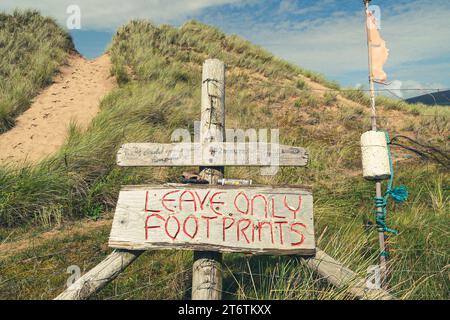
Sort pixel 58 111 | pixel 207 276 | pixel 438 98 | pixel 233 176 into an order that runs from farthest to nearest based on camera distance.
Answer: pixel 58 111
pixel 438 98
pixel 233 176
pixel 207 276

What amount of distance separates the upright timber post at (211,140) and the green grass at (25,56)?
6.73m

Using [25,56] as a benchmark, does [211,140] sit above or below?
below

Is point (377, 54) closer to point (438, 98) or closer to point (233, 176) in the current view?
point (233, 176)

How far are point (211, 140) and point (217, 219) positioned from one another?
678 millimetres

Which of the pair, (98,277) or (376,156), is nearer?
(98,277)

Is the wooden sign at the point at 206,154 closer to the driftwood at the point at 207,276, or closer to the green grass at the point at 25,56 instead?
the driftwood at the point at 207,276

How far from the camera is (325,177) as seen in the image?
6.30 meters

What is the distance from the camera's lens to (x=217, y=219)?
234 cm

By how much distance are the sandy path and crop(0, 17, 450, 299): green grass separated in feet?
2.17

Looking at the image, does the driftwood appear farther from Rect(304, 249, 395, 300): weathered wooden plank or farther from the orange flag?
the orange flag

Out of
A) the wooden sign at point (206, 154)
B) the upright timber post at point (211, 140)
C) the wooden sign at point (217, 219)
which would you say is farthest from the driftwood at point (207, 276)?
the wooden sign at point (206, 154)

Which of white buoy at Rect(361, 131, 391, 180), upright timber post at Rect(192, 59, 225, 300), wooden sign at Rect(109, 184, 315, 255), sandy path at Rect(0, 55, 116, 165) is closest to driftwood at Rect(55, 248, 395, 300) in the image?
upright timber post at Rect(192, 59, 225, 300)

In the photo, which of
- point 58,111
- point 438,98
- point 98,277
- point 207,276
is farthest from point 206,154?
point 438,98
